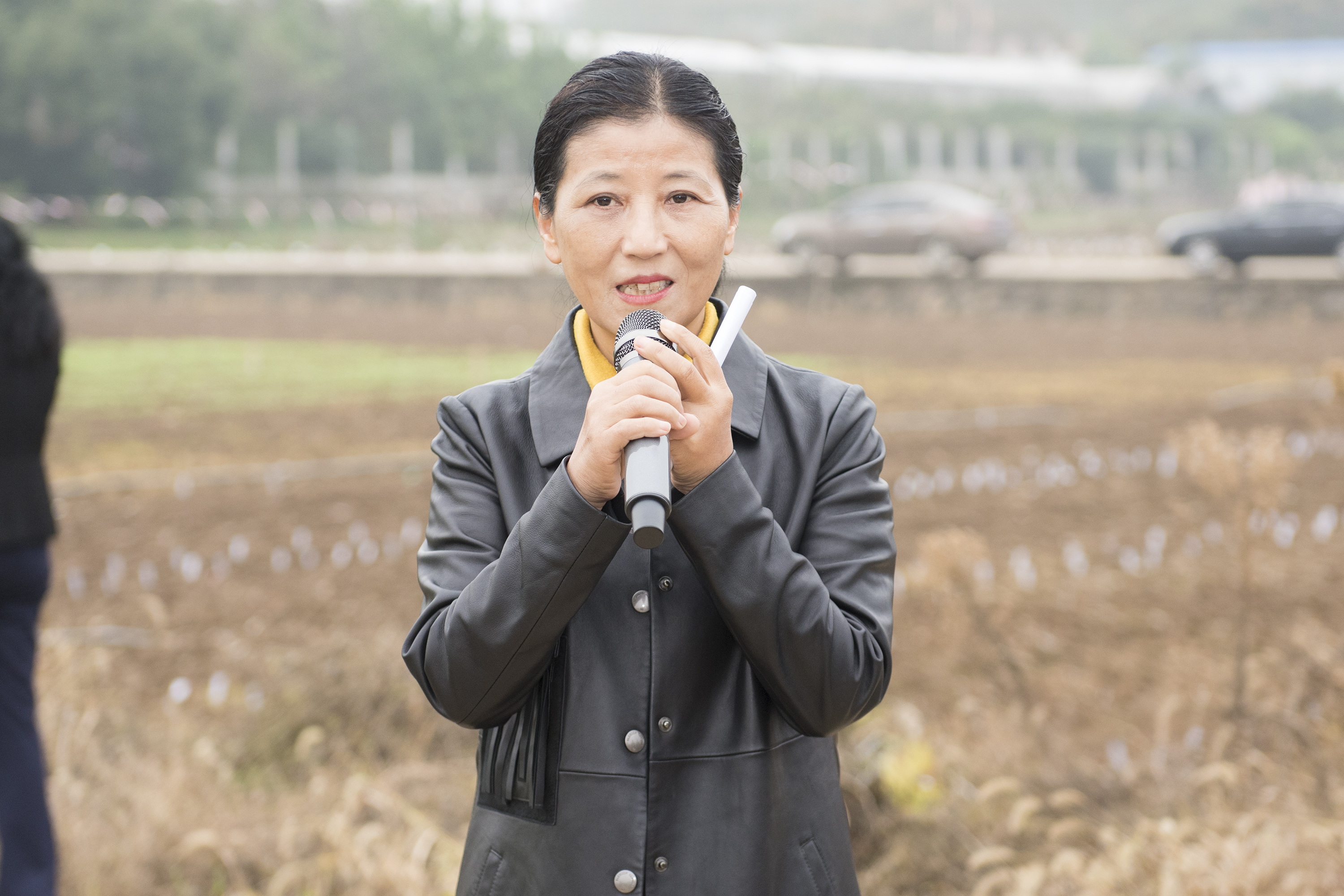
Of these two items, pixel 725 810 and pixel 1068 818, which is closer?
pixel 725 810

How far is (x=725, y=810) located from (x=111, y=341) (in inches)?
742

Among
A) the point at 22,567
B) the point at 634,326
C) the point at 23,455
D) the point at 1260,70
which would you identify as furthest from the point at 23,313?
the point at 1260,70

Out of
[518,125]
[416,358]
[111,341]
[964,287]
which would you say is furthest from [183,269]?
[518,125]

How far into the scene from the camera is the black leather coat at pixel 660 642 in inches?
57.2

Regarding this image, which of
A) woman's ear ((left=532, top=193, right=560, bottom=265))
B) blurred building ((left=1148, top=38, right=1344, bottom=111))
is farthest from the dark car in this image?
blurred building ((left=1148, top=38, right=1344, bottom=111))

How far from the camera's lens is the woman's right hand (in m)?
1.32

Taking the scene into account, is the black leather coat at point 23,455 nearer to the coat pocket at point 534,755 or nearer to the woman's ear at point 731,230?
the coat pocket at point 534,755

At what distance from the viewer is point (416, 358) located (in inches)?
684

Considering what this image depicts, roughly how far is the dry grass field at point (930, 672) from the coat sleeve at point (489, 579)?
203 cm

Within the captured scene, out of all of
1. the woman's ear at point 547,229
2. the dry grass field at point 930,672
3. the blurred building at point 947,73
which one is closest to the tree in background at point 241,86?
the blurred building at point 947,73

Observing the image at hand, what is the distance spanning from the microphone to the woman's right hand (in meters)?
0.01

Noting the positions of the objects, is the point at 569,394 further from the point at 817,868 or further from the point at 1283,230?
the point at 1283,230

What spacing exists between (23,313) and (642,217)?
87.3 inches

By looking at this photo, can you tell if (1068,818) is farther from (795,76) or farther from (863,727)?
(795,76)
